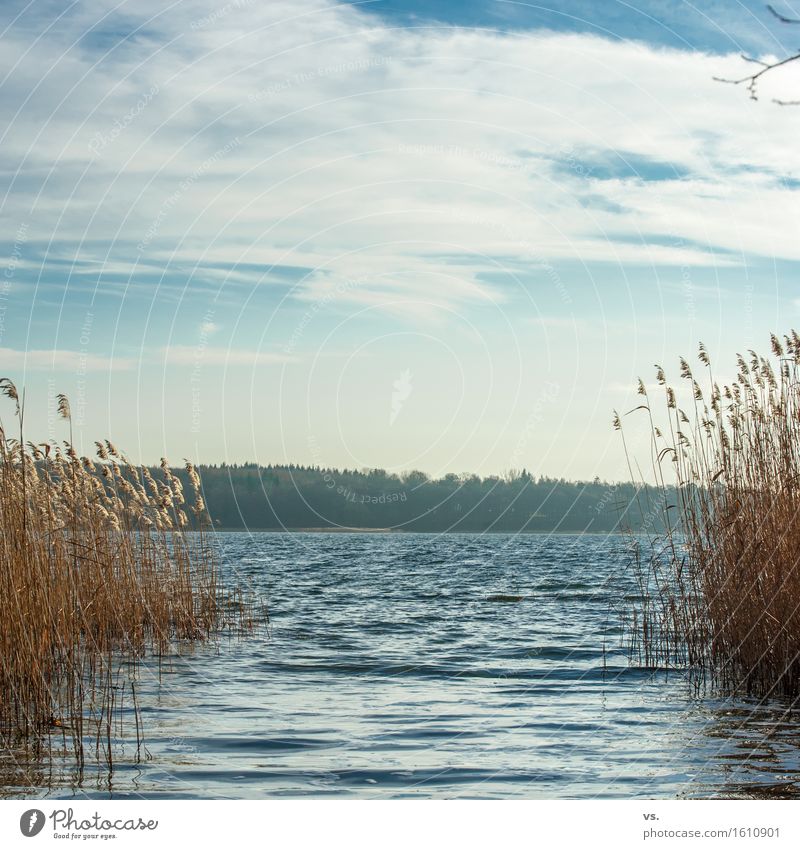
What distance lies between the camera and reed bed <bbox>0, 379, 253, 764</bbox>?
7789 mm

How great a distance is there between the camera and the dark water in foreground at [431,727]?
707 cm

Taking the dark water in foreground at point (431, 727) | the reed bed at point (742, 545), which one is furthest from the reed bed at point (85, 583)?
the reed bed at point (742, 545)

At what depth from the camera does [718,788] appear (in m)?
6.91

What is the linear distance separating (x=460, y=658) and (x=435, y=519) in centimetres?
11858

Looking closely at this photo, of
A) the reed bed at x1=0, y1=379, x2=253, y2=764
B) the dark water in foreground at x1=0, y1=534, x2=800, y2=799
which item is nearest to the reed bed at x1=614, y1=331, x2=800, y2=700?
the dark water in foreground at x1=0, y1=534, x2=800, y2=799
